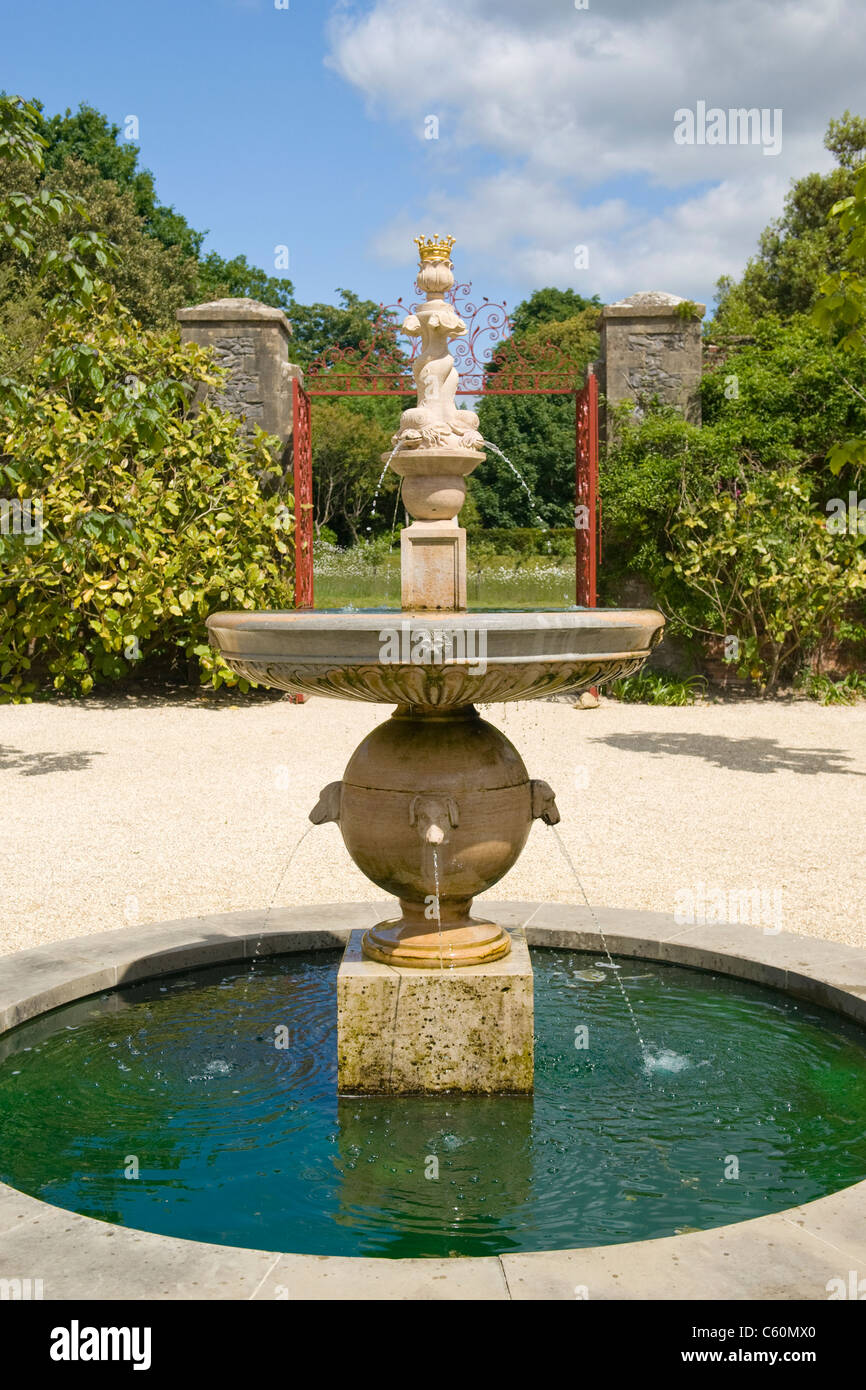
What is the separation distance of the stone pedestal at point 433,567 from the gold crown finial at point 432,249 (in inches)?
A: 41.8

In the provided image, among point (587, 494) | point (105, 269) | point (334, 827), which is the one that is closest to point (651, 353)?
point (587, 494)

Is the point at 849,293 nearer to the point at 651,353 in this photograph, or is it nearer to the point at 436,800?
the point at 651,353

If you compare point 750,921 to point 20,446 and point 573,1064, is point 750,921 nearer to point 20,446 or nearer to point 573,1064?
point 573,1064

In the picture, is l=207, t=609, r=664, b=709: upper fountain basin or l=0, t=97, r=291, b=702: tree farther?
l=0, t=97, r=291, b=702: tree

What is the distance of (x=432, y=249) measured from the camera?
16.0ft

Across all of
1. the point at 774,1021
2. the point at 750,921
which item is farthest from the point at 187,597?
the point at 774,1021

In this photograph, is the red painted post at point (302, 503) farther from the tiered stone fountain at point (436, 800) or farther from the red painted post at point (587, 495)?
the tiered stone fountain at point (436, 800)

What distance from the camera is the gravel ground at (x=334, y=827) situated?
6.10m

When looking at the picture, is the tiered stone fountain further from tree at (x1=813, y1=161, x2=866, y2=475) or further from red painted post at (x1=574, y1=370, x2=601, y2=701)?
red painted post at (x1=574, y1=370, x2=601, y2=701)

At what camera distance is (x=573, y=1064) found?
396 cm

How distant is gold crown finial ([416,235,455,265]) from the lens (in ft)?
16.0

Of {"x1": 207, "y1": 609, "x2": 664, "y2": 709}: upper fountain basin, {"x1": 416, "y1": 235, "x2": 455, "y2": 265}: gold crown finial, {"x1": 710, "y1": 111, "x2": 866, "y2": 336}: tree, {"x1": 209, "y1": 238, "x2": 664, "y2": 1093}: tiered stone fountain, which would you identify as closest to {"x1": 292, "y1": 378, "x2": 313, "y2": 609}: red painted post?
{"x1": 416, "y1": 235, "x2": 455, "y2": 265}: gold crown finial

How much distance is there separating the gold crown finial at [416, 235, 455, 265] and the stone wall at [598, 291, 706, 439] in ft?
30.5
